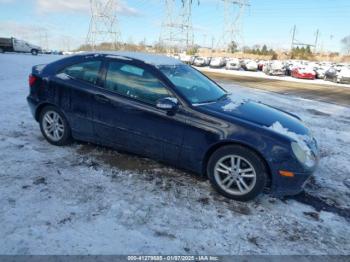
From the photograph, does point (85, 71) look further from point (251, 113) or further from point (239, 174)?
point (239, 174)

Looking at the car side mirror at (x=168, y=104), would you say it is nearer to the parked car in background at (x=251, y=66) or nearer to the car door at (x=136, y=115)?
the car door at (x=136, y=115)

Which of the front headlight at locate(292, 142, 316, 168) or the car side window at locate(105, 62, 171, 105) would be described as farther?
the car side window at locate(105, 62, 171, 105)

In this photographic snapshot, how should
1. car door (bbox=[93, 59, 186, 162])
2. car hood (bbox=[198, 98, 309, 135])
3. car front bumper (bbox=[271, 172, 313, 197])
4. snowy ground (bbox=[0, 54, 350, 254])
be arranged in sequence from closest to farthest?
snowy ground (bbox=[0, 54, 350, 254]) < car front bumper (bbox=[271, 172, 313, 197]) < car hood (bbox=[198, 98, 309, 135]) < car door (bbox=[93, 59, 186, 162])

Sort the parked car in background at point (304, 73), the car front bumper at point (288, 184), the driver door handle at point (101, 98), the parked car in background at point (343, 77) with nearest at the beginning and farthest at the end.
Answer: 1. the car front bumper at point (288, 184)
2. the driver door handle at point (101, 98)
3. the parked car in background at point (343, 77)
4. the parked car in background at point (304, 73)

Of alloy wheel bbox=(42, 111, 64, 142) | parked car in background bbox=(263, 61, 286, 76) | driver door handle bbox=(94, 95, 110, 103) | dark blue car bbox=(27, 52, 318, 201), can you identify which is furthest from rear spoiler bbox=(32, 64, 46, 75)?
parked car in background bbox=(263, 61, 286, 76)

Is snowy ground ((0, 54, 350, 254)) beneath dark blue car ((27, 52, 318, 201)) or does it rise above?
beneath

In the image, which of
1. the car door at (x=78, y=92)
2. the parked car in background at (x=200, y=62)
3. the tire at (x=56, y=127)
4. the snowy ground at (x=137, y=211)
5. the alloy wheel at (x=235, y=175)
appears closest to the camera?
the snowy ground at (x=137, y=211)

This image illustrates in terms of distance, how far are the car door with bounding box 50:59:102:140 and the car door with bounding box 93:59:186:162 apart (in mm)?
153

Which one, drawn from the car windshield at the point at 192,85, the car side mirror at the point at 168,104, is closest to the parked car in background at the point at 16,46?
the car windshield at the point at 192,85

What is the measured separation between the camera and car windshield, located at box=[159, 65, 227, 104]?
421 centimetres

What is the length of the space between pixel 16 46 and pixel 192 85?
38064 mm

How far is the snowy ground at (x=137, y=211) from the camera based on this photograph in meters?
2.90

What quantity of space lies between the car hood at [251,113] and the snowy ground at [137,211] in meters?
0.90

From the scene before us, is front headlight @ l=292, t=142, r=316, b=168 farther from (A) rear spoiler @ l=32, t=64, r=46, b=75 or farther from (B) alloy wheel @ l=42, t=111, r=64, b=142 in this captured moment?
(A) rear spoiler @ l=32, t=64, r=46, b=75
